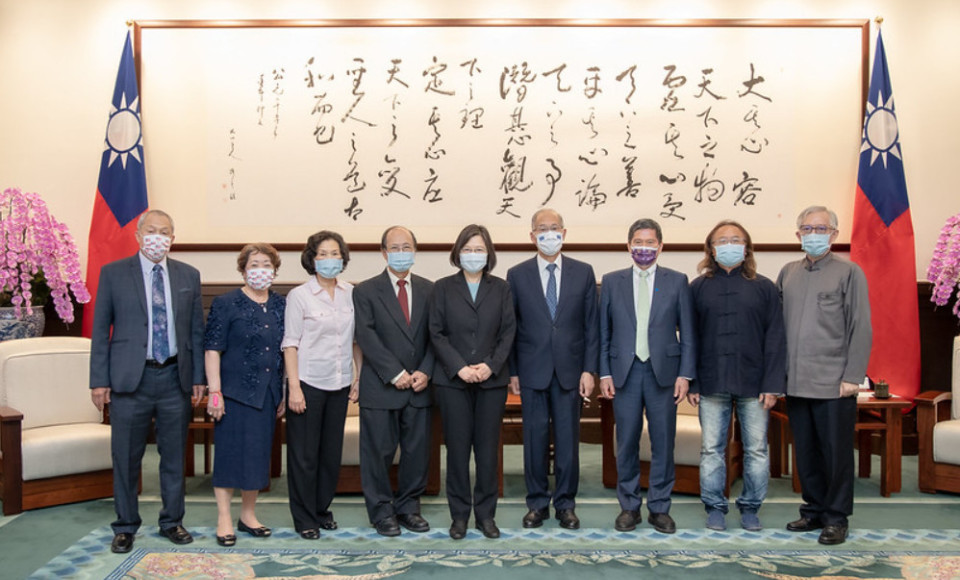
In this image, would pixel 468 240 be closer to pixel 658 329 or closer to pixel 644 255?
pixel 644 255

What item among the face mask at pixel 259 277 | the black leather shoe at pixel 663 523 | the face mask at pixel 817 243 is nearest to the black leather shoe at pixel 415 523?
the black leather shoe at pixel 663 523

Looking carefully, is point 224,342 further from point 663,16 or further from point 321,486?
point 663,16

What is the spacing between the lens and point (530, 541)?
353cm

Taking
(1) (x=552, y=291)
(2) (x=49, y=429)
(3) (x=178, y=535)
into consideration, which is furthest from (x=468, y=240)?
(2) (x=49, y=429)

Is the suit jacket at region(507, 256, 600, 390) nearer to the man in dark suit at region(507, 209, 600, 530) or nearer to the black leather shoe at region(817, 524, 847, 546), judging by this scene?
the man in dark suit at region(507, 209, 600, 530)

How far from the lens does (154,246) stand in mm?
3455

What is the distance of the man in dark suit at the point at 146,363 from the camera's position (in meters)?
3.40

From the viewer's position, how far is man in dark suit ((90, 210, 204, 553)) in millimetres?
3398

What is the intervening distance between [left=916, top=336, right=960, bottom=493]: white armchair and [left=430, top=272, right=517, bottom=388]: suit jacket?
264 centimetres

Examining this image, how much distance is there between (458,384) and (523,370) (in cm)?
34

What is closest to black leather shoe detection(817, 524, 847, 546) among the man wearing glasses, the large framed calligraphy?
the man wearing glasses

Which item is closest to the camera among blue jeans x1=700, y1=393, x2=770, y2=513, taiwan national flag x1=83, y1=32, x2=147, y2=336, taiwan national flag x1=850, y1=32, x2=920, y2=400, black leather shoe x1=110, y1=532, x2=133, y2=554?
black leather shoe x1=110, y1=532, x2=133, y2=554

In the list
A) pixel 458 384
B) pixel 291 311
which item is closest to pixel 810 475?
pixel 458 384

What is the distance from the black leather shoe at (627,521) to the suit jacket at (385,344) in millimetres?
1127
